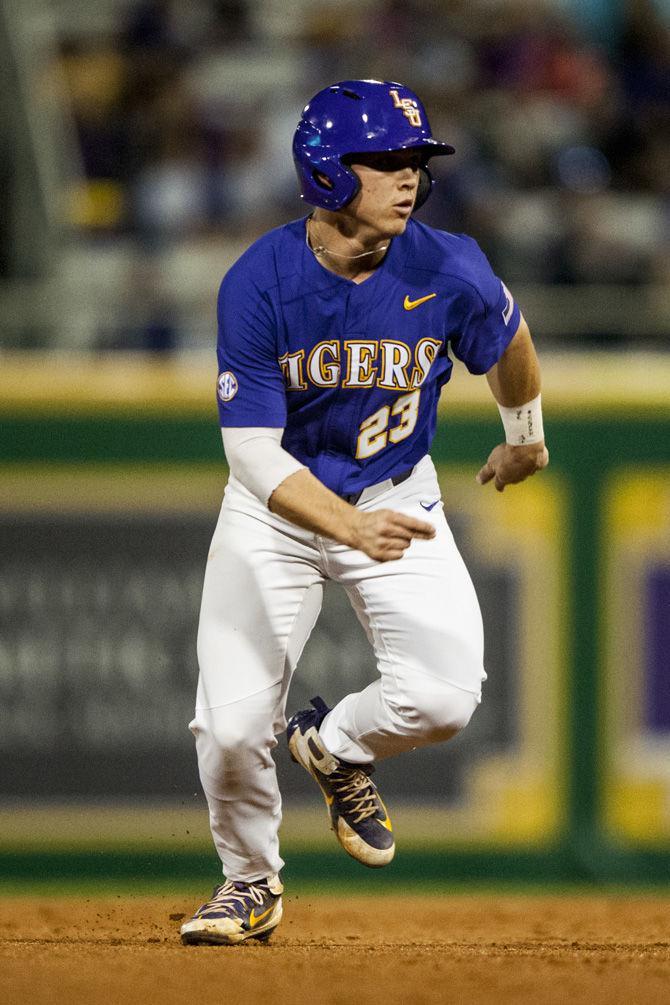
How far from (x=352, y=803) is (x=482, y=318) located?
4.73 ft

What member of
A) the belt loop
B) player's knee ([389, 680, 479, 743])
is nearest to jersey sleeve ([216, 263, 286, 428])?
the belt loop

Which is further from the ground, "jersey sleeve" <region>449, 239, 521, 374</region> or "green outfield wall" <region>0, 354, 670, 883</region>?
"jersey sleeve" <region>449, 239, 521, 374</region>

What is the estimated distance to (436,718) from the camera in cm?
396

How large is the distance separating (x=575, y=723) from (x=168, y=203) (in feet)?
11.2

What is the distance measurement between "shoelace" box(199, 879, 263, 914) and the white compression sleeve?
3.97 ft

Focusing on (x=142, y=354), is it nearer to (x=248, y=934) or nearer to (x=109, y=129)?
(x=109, y=129)

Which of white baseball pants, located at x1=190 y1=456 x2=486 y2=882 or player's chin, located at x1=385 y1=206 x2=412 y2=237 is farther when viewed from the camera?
white baseball pants, located at x1=190 y1=456 x2=486 y2=882

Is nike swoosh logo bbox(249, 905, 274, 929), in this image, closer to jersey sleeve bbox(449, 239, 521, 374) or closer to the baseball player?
the baseball player

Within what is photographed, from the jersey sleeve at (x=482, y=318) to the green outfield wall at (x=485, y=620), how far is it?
7.06 feet

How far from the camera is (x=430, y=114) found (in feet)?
26.1

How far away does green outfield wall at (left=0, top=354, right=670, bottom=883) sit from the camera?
6.07m

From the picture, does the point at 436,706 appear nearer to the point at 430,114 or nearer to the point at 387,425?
the point at 387,425

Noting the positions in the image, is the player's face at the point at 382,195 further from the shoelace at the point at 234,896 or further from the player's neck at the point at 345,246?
the shoelace at the point at 234,896

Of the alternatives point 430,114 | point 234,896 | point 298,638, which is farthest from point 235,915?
point 430,114
